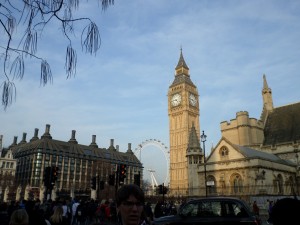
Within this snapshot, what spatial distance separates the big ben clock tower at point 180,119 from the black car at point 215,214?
259ft

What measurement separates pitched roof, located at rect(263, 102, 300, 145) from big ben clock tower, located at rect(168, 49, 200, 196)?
3809 centimetres

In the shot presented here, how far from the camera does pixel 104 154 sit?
362ft

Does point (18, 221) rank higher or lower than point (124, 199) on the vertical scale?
lower

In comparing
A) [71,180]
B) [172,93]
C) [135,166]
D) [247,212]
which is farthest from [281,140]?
[135,166]

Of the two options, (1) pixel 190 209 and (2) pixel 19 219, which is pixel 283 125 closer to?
(1) pixel 190 209

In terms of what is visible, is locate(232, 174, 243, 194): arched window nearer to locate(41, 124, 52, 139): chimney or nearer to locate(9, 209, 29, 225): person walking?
locate(9, 209, 29, 225): person walking

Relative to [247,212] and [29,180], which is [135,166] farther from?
[247,212]

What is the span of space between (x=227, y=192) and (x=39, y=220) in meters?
31.2

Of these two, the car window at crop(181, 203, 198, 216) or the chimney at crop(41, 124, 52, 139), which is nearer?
the car window at crop(181, 203, 198, 216)

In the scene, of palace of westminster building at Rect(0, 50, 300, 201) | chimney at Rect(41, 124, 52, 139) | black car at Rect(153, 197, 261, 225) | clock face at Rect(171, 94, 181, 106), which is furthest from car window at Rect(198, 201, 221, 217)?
chimney at Rect(41, 124, 52, 139)

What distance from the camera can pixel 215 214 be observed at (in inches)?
354

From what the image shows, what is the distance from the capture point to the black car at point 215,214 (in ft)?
28.6

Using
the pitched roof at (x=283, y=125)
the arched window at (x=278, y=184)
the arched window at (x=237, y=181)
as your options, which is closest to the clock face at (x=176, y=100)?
the pitched roof at (x=283, y=125)

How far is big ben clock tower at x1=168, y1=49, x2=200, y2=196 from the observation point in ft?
297
